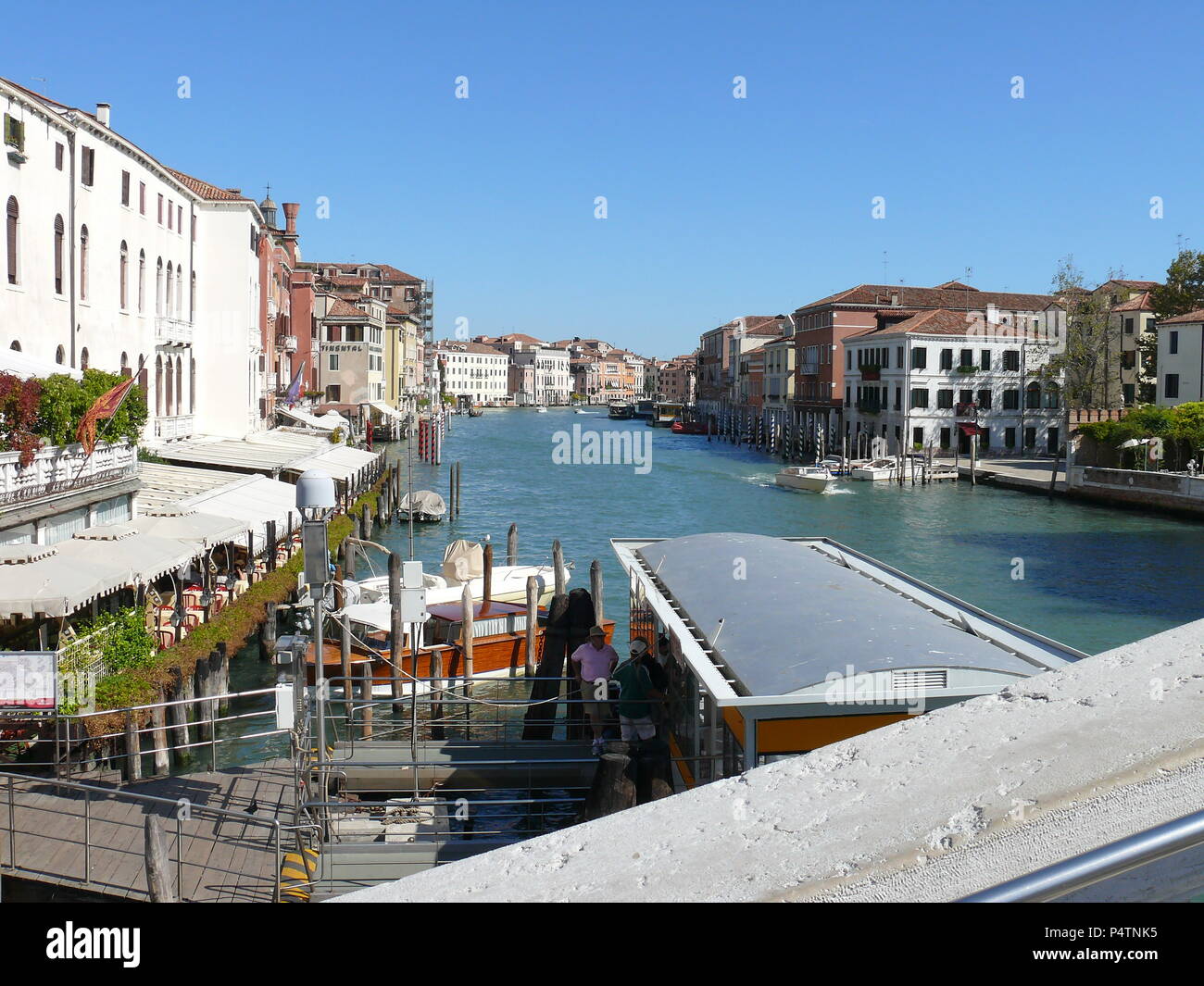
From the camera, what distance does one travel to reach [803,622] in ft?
23.9

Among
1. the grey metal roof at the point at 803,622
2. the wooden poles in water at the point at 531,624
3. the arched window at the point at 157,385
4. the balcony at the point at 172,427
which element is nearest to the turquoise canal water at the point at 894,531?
the wooden poles in water at the point at 531,624

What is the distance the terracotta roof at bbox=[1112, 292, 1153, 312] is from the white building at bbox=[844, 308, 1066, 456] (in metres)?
4.45

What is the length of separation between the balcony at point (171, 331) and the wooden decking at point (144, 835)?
662 inches

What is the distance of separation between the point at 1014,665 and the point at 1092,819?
18.6ft

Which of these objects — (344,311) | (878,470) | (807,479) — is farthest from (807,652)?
(344,311)

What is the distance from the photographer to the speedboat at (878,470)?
44.8m

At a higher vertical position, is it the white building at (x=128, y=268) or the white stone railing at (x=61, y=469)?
the white building at (x=128, y=268)

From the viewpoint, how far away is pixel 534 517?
3325 cm

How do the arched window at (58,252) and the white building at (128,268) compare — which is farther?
the arched window at (58,252)

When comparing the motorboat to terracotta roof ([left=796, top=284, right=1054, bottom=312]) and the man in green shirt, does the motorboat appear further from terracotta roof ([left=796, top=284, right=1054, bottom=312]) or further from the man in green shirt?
terracotta roof ([left=796, top=284, right=1054, bottom=312])

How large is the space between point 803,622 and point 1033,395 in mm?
45071

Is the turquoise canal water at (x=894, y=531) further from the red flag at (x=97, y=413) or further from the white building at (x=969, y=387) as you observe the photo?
the white building at (x=969, y=387)
